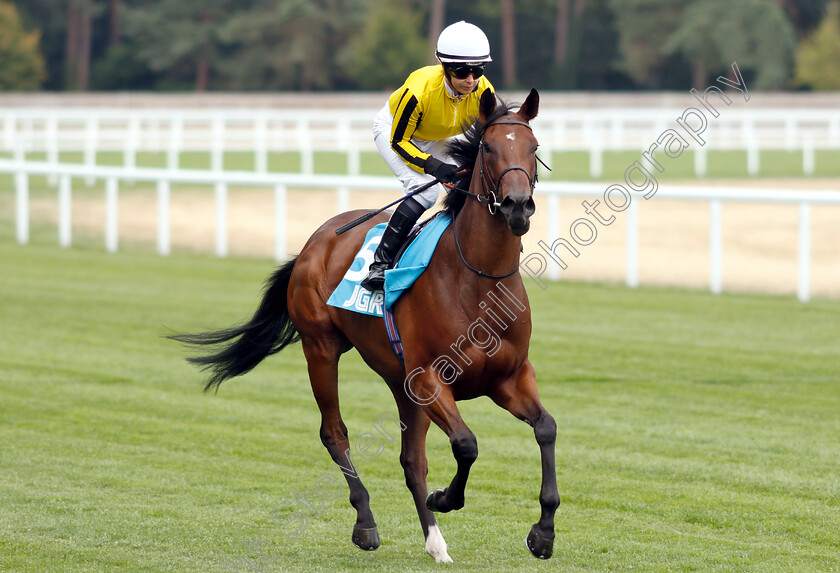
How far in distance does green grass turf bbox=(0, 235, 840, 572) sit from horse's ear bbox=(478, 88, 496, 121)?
5.33 feet

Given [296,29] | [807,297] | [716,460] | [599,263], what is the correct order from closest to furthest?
[716,460] < [807,297] < [599,263] < [296,29]

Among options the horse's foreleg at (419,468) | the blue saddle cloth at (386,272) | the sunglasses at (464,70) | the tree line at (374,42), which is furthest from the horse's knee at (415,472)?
the tree line at (374,42)

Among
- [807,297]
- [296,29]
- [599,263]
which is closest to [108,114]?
[599,263]

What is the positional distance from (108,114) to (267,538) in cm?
2035

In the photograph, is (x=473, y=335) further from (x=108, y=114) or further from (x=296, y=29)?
(x=296, y=29)

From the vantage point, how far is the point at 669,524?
16.2ft

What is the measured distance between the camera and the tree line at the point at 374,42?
155ft

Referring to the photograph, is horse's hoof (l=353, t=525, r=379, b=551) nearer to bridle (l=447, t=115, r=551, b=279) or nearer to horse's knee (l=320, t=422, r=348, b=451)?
horse's knee (l=320, t=422, r=348, b=451)

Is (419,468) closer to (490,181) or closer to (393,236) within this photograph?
(393,236)

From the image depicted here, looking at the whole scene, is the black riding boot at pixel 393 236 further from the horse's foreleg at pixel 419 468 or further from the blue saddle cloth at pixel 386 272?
the horse's foreleg at pixel 419 468

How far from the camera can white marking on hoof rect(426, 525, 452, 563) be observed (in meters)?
4.49

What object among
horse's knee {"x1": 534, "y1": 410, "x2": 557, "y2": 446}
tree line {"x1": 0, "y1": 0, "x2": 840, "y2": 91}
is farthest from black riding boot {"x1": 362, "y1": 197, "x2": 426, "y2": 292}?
tree line {"x1": 0, "y1": 0, "x2": 840, "y2": 91}

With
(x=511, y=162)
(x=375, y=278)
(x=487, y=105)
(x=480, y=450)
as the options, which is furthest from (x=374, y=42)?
(x=511, y=162)

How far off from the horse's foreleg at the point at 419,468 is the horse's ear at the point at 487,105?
122 cm
